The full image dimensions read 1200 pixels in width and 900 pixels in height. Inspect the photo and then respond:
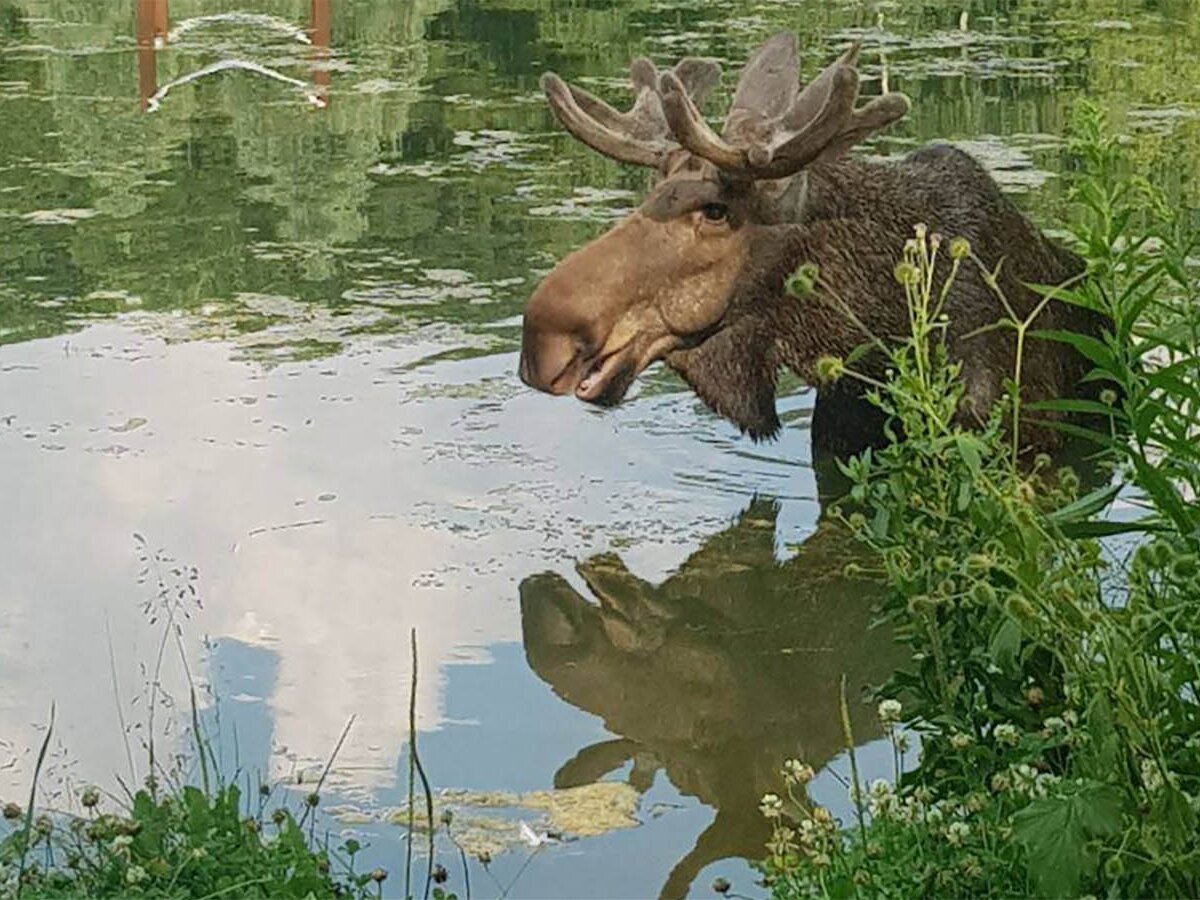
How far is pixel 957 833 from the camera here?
12.8 ft

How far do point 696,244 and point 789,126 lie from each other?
0.48 meters

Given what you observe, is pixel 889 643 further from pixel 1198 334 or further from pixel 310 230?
pixel 310 230

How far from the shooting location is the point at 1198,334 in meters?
3.76

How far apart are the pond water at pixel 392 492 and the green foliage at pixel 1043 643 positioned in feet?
2.82

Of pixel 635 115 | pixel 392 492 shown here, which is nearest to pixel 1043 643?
pixel 392 492

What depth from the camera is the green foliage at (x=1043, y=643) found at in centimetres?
344

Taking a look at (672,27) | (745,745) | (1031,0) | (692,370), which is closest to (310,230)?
(692,370)

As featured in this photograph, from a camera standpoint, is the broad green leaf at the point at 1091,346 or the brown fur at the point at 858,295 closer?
the broad green leaf at the point at 1091,346

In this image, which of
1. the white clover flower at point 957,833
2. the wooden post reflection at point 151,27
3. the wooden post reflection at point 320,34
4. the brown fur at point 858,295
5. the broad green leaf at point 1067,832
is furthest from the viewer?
the wooden post reflection at point 151,27

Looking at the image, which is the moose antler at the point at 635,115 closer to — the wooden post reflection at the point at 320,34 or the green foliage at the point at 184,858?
the green foliage at the point at 184,858

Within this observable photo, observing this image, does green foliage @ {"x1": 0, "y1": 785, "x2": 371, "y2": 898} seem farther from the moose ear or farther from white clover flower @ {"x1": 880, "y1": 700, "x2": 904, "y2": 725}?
the moose ear

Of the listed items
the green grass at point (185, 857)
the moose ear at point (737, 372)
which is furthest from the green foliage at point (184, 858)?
the moose ear at point (737, 372)

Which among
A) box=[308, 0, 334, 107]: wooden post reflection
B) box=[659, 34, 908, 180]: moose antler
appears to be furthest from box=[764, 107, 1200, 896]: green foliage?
box=[308, 0, 334, 107]: wooden post reflection

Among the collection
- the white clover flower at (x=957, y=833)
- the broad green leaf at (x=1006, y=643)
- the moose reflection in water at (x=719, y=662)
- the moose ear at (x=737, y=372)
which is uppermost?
the broad green leaf at (x=1006, y=643)
